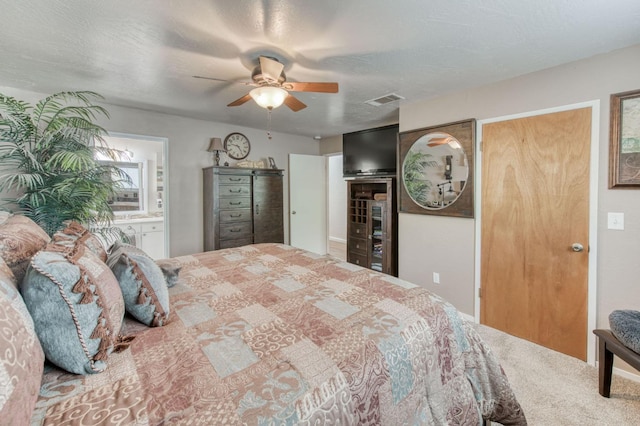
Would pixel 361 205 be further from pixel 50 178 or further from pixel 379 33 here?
pixel 50 178

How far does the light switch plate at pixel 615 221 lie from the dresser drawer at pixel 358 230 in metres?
2.63

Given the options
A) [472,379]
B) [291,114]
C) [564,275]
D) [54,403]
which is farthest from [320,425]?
[291,114]

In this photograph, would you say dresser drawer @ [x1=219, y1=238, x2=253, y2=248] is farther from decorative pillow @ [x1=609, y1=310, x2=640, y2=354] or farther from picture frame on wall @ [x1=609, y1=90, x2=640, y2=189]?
picture frame on wall @ [x1=609, y1=90, x2=640, y2=189]

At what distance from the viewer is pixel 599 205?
207 cm

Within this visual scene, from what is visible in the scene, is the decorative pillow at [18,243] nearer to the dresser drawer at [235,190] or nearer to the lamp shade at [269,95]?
the lamp shade at [269,95]

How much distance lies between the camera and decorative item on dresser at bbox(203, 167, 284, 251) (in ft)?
12.1

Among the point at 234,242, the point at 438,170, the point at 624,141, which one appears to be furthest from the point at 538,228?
the point at 234,242

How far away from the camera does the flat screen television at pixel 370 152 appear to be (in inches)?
153

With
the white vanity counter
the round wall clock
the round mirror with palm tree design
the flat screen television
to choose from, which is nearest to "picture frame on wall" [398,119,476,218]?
the round mirror with palm tree design

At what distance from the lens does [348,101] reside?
311 cm

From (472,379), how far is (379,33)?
2.06 m

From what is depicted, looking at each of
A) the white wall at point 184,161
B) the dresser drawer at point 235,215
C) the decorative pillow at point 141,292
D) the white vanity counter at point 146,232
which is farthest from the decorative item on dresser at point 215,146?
the decorative pillow at point 141,292

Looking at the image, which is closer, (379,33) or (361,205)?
(379,33)

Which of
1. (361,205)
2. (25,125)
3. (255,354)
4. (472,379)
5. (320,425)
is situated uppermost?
(25,125)
